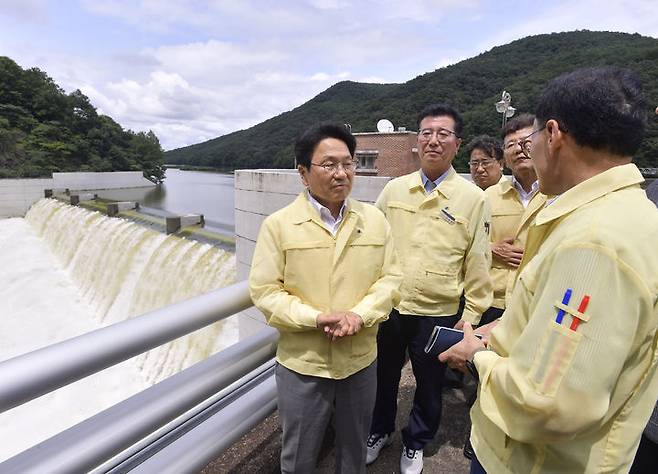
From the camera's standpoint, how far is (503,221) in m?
2.31

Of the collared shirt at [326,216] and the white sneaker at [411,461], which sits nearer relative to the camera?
the collared shirt at [326,216]

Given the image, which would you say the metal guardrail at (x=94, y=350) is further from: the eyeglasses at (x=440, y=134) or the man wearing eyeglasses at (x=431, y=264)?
the eyeglasses at (x=440, y=134)

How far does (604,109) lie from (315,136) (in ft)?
3.47

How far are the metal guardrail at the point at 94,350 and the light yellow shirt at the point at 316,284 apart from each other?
257 millimetres

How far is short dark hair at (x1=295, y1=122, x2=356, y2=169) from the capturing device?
5.28ft

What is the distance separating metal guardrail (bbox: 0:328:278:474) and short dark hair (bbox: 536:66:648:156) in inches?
58.5

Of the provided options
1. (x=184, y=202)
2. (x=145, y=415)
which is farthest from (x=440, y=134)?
(x=184, y=202)

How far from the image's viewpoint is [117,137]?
140ft

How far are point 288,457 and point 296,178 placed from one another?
3.23 metres

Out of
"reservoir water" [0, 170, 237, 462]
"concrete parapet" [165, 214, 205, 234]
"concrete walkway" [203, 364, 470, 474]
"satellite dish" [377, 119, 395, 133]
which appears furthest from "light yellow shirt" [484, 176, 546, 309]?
"satellite dish" [377, 119, 395, 133]

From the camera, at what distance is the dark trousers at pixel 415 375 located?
1.92 m

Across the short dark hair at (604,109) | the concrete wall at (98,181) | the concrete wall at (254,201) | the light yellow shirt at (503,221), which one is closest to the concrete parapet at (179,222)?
the concrete wall at (254,201)

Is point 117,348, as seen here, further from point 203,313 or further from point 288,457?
point 288,457

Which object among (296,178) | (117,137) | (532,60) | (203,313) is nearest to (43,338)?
(296,178)
